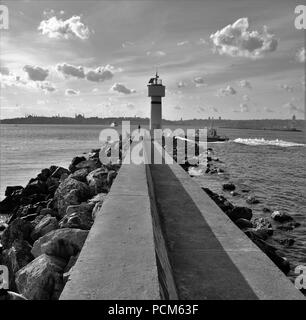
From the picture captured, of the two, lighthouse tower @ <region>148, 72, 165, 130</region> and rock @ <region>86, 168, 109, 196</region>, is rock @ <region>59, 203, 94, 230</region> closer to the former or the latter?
rock @ <region>86, 168, 109, 196</region>

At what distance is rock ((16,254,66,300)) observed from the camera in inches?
173

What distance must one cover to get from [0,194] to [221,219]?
40.6ft

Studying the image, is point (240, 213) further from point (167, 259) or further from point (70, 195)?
point (167, 259)

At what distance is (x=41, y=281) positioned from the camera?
447 centimetres

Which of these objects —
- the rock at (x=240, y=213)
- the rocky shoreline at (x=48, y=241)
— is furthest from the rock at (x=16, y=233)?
the rock at (x=240, y=213)

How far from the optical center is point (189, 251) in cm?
475

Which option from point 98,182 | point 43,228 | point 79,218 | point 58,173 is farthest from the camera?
point 58,173

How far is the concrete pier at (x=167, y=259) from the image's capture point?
2965 millimetres

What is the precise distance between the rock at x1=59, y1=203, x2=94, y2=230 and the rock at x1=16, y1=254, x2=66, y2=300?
1478mm

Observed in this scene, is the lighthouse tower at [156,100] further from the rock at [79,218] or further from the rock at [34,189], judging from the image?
the rock at [79,218]

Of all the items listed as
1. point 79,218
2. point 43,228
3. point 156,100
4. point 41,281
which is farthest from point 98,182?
point 156,100

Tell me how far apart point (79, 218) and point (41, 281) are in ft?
7.01
